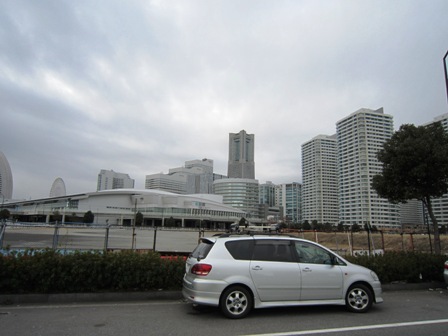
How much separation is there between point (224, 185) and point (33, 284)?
184 m

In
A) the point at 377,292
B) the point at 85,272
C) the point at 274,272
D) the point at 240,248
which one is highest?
the point at 240,248

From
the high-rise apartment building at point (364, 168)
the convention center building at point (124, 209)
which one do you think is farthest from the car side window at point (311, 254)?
the high-rise apartment building at point (364, 168)

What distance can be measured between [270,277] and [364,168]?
12946cm

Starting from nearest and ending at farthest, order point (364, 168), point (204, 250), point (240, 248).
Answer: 1. point (240, 248)
2. point (204, 250)
3. point (364, 168)

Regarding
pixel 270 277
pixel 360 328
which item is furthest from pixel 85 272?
pixel 360 328

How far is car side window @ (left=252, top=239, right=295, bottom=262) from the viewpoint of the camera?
21.9ft

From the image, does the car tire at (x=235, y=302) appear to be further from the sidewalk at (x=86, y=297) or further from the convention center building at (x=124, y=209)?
the convention center building at (x=124, y=209)

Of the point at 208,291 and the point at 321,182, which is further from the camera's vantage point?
the point at 321,182

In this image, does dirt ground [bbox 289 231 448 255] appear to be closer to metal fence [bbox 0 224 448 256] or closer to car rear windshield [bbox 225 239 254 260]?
metal fence [bbox 0 224 448 256]

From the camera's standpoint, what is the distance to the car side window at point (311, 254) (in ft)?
22.7

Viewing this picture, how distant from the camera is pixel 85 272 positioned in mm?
7750

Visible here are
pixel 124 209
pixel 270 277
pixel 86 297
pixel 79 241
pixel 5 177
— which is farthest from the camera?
pixel 5 177

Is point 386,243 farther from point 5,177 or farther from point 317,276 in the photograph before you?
point 5,177

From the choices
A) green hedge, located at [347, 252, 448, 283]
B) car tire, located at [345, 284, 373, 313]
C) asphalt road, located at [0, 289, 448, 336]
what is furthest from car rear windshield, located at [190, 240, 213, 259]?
green hedge, located at [347, 252, 448, 283]
